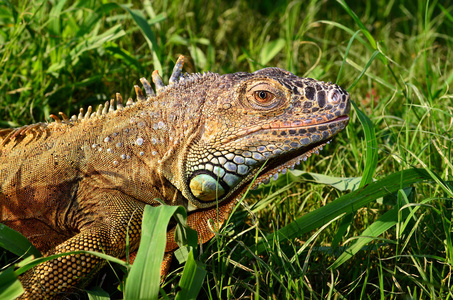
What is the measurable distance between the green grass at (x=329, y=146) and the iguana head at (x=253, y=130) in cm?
26

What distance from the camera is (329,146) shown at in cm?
523

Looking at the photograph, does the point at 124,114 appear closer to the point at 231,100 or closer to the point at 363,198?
the point at 231,100

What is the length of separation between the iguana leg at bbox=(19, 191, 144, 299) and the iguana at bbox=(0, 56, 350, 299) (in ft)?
0.04

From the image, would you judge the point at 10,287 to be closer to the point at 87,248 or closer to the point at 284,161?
the point at 87,248

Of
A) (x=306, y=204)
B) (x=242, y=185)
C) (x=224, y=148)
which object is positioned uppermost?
(x=224, y=148)

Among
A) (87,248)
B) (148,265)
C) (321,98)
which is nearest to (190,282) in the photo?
(148,265)

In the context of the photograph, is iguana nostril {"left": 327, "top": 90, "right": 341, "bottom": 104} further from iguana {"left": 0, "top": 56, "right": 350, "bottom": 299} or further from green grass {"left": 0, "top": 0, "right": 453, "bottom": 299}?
green grass {"left": 0, "top": 0, "right": 453, "bottom": 299}

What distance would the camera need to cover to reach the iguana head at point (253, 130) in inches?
133

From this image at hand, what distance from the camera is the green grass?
3322 mm

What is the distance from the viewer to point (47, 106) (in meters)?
4.99

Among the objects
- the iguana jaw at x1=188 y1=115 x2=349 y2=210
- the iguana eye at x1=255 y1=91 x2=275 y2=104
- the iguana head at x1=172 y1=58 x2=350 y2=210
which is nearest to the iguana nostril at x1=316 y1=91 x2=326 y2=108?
the iguana head at x1=172 y1=58 x2=350 y2=210

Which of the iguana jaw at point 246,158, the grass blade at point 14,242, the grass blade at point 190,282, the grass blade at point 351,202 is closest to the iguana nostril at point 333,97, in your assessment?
the iguana jaw at point 246,158

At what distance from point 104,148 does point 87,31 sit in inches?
92.8

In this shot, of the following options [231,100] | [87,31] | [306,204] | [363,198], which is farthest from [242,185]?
[87,31]
